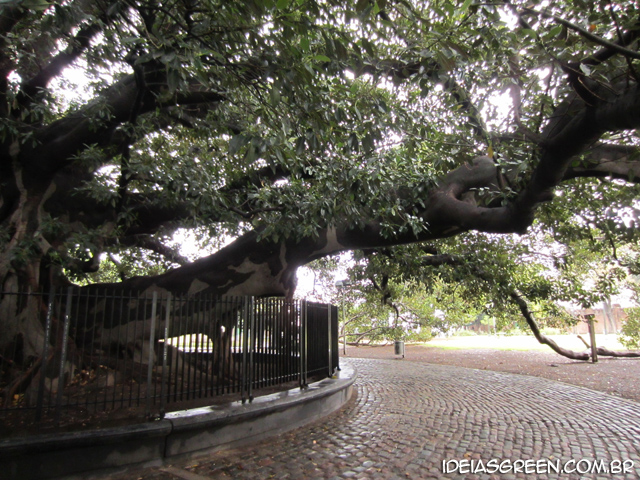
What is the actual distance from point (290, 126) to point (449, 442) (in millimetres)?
4209

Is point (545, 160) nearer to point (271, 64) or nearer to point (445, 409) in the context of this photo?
point (271, 64)

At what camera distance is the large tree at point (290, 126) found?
3.56m

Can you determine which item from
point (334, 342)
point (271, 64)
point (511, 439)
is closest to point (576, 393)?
point (511, 439)

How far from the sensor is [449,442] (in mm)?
4875

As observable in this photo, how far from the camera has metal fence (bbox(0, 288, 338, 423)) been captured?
516cm

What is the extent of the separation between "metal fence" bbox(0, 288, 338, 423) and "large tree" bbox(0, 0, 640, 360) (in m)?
0.40

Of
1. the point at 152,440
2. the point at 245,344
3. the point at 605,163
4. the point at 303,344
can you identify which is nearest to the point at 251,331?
the point at 245,344

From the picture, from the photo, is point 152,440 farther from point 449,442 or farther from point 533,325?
point 533,325

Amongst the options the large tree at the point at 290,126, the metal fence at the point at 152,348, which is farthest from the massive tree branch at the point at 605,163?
the metal fence at the point at 152,348

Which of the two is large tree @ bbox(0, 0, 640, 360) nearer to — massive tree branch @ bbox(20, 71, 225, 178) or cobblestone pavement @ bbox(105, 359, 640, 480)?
massive tree branch @ bbox(20, 71, 225, 178)

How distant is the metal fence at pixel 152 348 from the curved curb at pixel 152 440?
0.53m

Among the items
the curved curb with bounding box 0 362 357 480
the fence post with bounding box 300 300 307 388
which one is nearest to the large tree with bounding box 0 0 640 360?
the fence post with bounding box 300 300 307 388

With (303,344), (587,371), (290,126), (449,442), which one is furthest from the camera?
(587,371)

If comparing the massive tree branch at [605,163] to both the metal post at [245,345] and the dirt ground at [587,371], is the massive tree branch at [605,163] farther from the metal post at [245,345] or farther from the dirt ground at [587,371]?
the metal post at [245,345]
